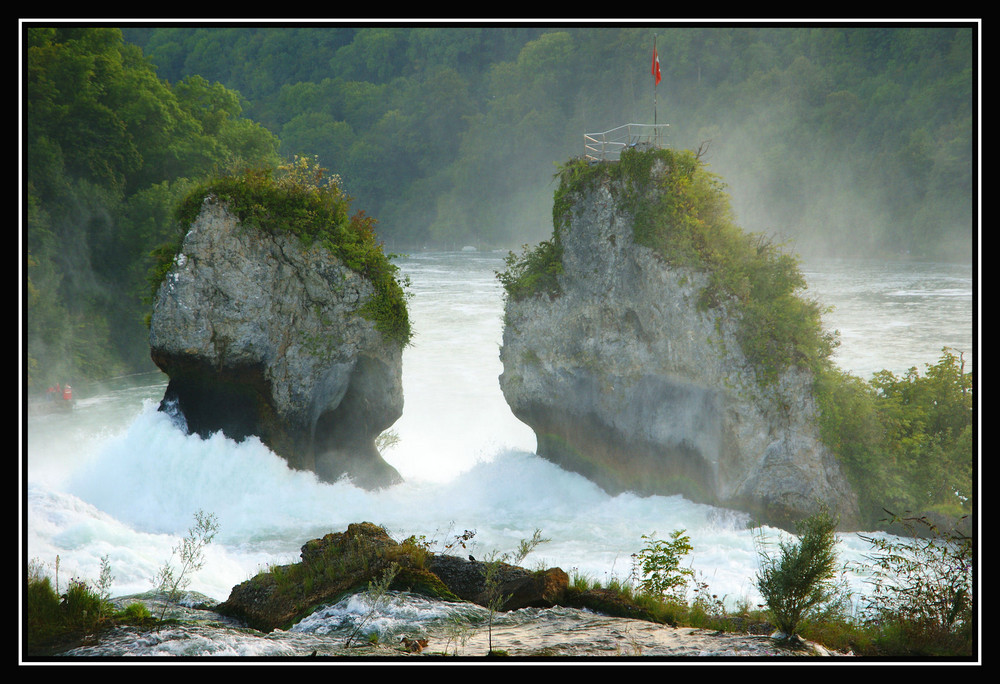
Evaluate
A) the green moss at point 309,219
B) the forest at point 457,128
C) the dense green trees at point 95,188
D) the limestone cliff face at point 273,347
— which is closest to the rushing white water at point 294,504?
the limestone cliff face at point 273,347

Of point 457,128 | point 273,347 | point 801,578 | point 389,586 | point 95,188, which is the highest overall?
point 457,128

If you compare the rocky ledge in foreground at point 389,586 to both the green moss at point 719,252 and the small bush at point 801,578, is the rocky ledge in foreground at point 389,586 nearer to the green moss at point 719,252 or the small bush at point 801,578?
the small bush at point 801,578

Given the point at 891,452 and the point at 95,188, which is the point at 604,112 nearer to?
the point at 95,188

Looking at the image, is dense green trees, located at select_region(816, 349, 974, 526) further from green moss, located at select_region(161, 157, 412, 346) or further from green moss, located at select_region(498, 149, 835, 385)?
green moss, located at select_region(161, 157, 412, 346)

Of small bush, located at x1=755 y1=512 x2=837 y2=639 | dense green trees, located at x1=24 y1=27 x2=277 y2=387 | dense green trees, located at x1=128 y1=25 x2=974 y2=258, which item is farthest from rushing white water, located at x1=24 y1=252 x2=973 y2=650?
dense green trees, located at x1=128 y1=25 x2=974 y2=258

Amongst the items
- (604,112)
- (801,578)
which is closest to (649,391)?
(801,578)
